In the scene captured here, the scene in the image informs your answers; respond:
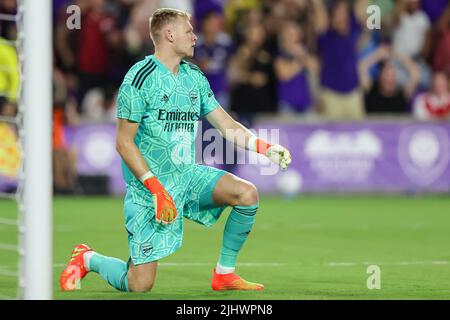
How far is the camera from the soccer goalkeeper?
28.1 ft

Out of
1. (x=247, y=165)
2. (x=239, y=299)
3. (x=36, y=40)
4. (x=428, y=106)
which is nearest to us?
(x=36, y=40)

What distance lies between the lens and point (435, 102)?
65.5ft

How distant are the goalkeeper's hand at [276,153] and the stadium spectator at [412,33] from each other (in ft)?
39.7

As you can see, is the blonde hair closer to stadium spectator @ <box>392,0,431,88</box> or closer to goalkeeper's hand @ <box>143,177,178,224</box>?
goalkeeper's hand @ <box>143,177,178,224</box>

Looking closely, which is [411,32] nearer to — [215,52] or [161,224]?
[215,52]

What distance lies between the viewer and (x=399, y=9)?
2097 centimetres

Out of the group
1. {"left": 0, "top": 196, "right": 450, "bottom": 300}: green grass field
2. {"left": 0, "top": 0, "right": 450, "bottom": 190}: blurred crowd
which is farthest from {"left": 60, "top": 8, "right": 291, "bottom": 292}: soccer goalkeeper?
{"left": 0, "top": 0, "right": 450, "bottom": 190}: blurred crowd

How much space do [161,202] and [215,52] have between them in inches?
443

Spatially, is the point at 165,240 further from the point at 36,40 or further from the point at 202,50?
the point at 202,50

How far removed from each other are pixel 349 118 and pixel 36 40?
12.6 m

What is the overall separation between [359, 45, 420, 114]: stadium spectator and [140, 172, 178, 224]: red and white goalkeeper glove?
11.8 metres

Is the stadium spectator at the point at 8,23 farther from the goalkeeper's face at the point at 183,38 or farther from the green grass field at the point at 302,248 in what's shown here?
the goalkeeper's face at the point at 183,38

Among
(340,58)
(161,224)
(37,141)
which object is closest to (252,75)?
(340,58)
